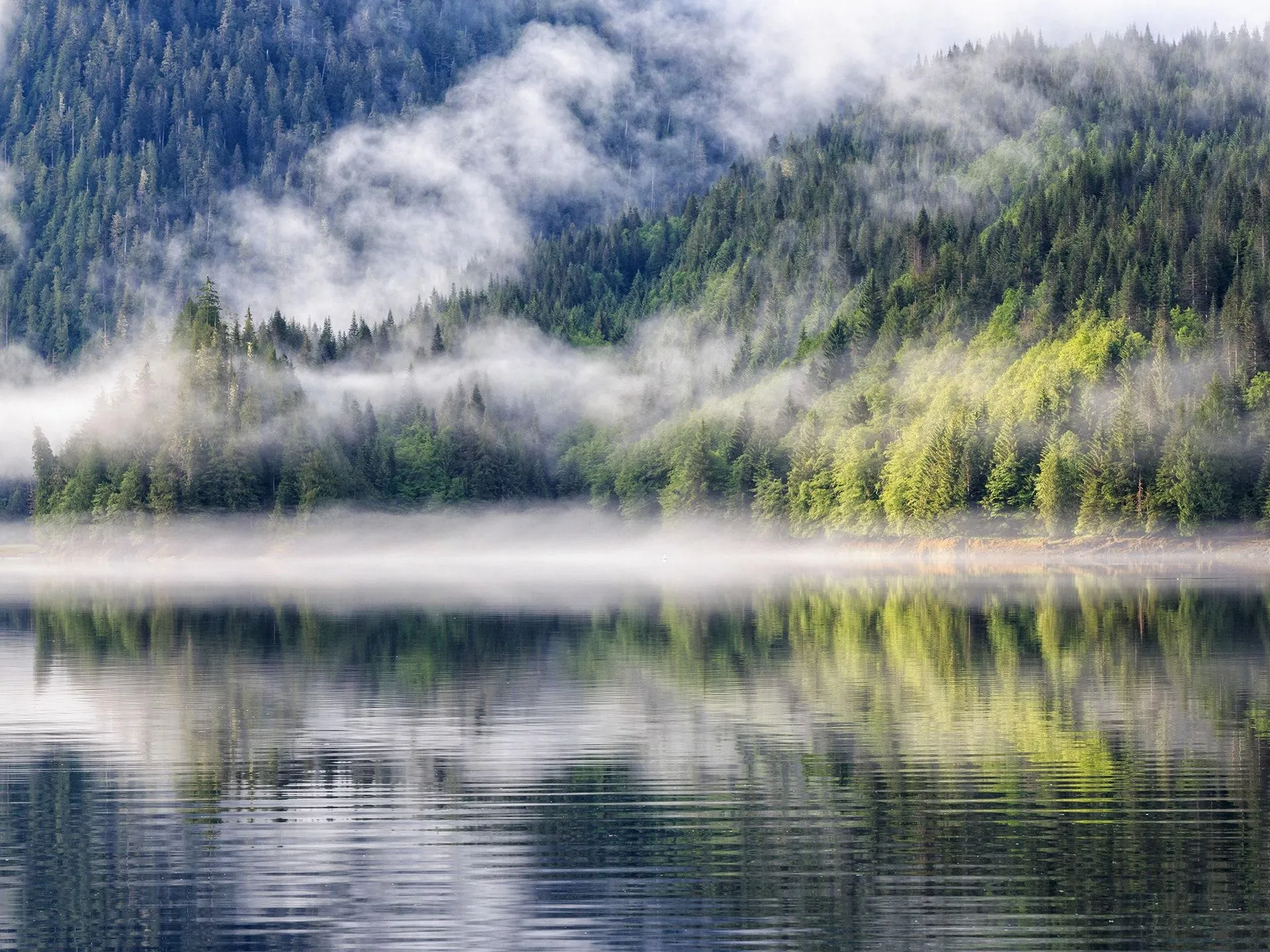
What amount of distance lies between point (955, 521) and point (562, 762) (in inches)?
6133

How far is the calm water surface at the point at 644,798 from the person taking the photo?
89.0 ft

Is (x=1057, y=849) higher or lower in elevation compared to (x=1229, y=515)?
lower

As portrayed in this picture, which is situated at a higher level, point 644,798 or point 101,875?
point 644,798

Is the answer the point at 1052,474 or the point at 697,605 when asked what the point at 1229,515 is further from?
the point at 697,605

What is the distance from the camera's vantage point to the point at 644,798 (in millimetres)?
36250

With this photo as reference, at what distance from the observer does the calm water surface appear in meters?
27.1

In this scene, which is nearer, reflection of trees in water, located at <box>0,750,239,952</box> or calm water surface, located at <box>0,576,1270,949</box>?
reflection of trees in water, located at <box>0,750,239,952</box>

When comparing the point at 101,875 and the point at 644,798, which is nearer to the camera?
the point at 101,875

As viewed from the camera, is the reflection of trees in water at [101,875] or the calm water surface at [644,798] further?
the calm water surface at [644,798]

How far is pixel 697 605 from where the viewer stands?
102 m

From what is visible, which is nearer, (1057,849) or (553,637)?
(1057,849)

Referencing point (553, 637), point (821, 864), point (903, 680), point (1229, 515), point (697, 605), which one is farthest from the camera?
point (1229, 515)

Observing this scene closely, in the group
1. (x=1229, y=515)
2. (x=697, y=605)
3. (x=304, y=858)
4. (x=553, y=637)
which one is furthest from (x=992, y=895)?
(x=1229, y=515)

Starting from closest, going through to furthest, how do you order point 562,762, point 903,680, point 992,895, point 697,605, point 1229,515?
1. point 992,895
2. point 562,762
3. point 903,680
4. point 697,605
5. point 1229,515
